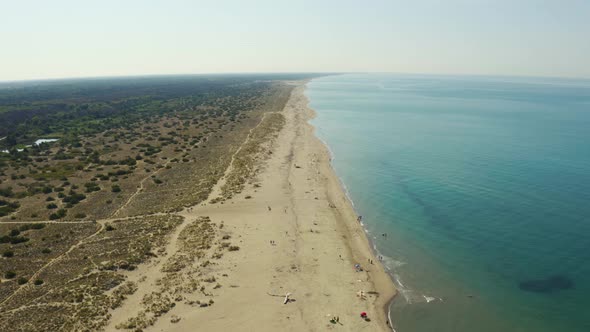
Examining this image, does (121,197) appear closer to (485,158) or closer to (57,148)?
(57,148)

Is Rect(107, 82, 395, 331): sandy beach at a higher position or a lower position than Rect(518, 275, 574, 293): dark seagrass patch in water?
higher

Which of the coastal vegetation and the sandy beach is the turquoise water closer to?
the sandy beach

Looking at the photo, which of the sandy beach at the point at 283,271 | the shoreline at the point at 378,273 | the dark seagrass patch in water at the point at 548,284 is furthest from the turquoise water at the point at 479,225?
the sandy beach at the point at 283,271

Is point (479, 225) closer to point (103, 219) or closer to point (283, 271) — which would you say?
point (283, 271)

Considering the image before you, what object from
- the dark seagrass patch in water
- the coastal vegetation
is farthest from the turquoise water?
the coastal vegetation

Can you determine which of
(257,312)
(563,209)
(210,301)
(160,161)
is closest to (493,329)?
(257,312)

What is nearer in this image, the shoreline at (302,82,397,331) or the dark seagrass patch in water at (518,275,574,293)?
the shoreline at (302,82,397,331)
